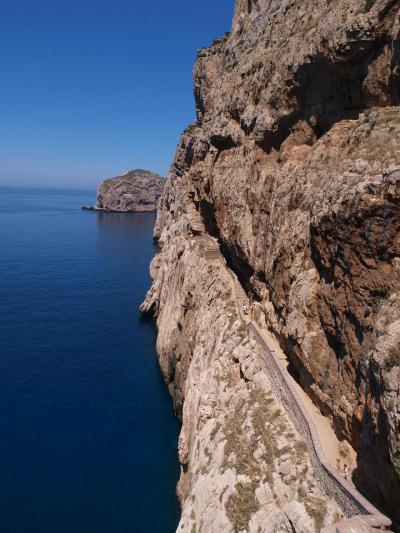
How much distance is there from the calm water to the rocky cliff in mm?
5366

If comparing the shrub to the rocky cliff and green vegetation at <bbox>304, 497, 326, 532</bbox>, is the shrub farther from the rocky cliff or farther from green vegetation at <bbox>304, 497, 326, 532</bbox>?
green vegetation at <bbox>304, 497, 326, 532</bbox>

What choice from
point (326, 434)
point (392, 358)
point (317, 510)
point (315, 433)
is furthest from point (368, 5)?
point (317, 510)

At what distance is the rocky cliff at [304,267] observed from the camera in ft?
71.2

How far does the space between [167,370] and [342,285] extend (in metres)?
36.4

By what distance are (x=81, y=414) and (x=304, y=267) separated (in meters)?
34.3

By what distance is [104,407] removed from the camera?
49.6 m

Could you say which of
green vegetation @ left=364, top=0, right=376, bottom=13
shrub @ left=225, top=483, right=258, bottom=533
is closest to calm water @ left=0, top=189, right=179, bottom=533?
shrub @ left=225, top=483, right=258, bottom=533

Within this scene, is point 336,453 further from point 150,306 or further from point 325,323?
point 150,306

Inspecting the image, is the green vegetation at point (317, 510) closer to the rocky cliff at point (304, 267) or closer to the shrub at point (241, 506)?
the rocky cliff at point (304, 267)

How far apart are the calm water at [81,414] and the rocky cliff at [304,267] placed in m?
5.37

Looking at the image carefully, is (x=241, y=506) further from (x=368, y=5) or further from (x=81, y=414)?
(x=368, y=5)

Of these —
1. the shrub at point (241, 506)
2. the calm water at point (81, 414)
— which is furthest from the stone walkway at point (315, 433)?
the calm water at point (81, 414)

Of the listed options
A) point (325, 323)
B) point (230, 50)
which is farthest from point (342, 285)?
point (230, 50)

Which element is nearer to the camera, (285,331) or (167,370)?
(285,331)
